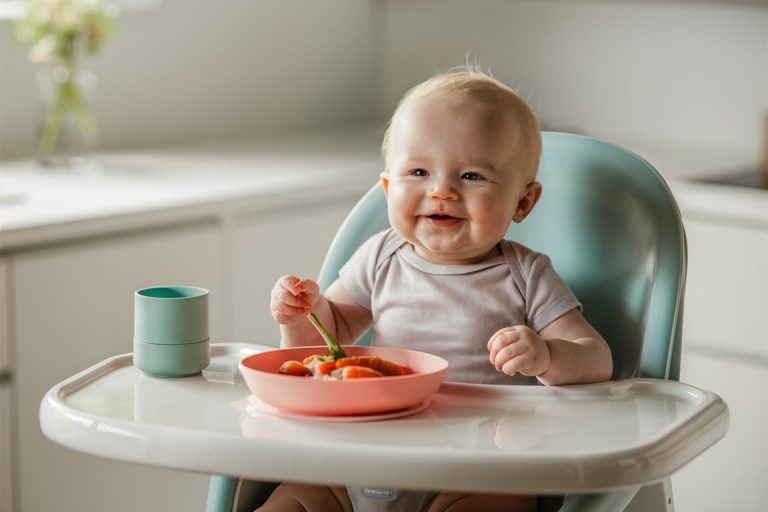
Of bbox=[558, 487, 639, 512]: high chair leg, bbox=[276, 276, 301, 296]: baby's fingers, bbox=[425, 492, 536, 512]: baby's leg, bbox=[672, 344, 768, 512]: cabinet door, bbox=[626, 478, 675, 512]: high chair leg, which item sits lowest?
bbox=[672, 344, 768, 512]: cabinet door

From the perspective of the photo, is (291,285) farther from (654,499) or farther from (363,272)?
(654,499)

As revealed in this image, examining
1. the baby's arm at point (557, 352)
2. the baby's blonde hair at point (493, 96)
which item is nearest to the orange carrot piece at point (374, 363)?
the baby's arm at point (557, 352)

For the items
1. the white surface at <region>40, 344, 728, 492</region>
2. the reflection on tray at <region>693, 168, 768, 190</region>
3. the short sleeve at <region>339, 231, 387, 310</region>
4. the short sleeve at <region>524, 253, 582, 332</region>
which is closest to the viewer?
the white surface at <region>40, 344, 728, 492</region>

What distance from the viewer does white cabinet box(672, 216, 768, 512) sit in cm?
249

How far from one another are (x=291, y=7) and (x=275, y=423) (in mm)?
2501

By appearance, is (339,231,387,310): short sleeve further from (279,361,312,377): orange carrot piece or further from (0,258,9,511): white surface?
(0,258,9,511): white surface

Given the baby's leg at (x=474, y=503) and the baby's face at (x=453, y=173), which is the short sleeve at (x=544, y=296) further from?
the baby's leg at (x=474, y=503)

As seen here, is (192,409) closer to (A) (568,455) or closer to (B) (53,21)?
(A) (568,455)

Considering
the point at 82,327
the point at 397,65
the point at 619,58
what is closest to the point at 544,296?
the point at 82,327

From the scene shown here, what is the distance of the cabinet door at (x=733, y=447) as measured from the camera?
2512 millimetres

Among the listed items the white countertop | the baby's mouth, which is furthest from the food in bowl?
the white countertop

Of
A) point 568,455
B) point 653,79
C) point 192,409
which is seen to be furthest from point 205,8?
point 568,455

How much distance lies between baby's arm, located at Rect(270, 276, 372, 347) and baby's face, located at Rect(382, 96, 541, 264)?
148 mm

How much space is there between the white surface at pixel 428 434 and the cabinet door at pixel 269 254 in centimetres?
124
